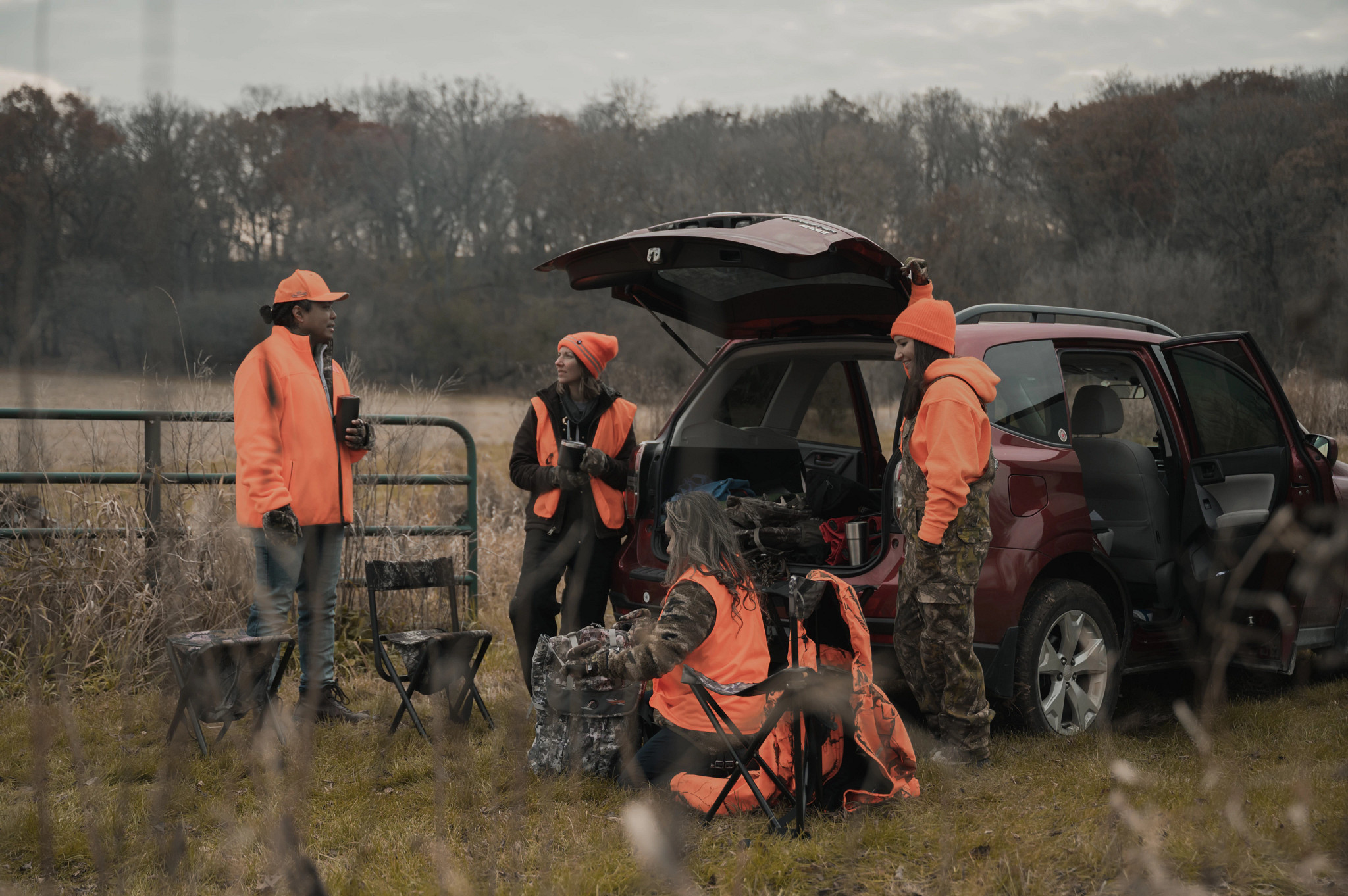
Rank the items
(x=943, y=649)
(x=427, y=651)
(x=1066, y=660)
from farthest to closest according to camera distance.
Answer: (x=427, y=651) < (x=1066, y=660) < (x=943, y=649)

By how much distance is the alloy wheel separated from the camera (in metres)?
4.42

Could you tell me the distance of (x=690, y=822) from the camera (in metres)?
3.63

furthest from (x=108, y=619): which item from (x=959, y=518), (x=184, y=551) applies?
(x=959, y=518)

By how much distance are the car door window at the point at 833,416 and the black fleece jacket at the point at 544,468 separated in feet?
3.11

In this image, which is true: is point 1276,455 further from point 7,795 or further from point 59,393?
point 7,795

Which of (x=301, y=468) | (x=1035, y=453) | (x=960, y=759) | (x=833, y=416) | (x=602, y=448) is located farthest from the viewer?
(x=833, y=416)

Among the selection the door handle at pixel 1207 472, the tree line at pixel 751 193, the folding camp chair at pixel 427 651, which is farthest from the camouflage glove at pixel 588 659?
the tree line at pixel 751 193

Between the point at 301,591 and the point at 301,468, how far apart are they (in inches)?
23.8

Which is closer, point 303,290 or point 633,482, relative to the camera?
point 303,290

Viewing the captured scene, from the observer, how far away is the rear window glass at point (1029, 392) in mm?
4375

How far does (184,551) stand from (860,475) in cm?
351

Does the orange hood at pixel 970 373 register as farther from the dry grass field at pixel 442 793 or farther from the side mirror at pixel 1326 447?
the side mirror at pixel 1326 447

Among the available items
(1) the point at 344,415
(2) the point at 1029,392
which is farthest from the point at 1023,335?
(1) the point at 344,415

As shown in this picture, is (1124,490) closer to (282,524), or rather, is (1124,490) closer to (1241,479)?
(1241,479)
